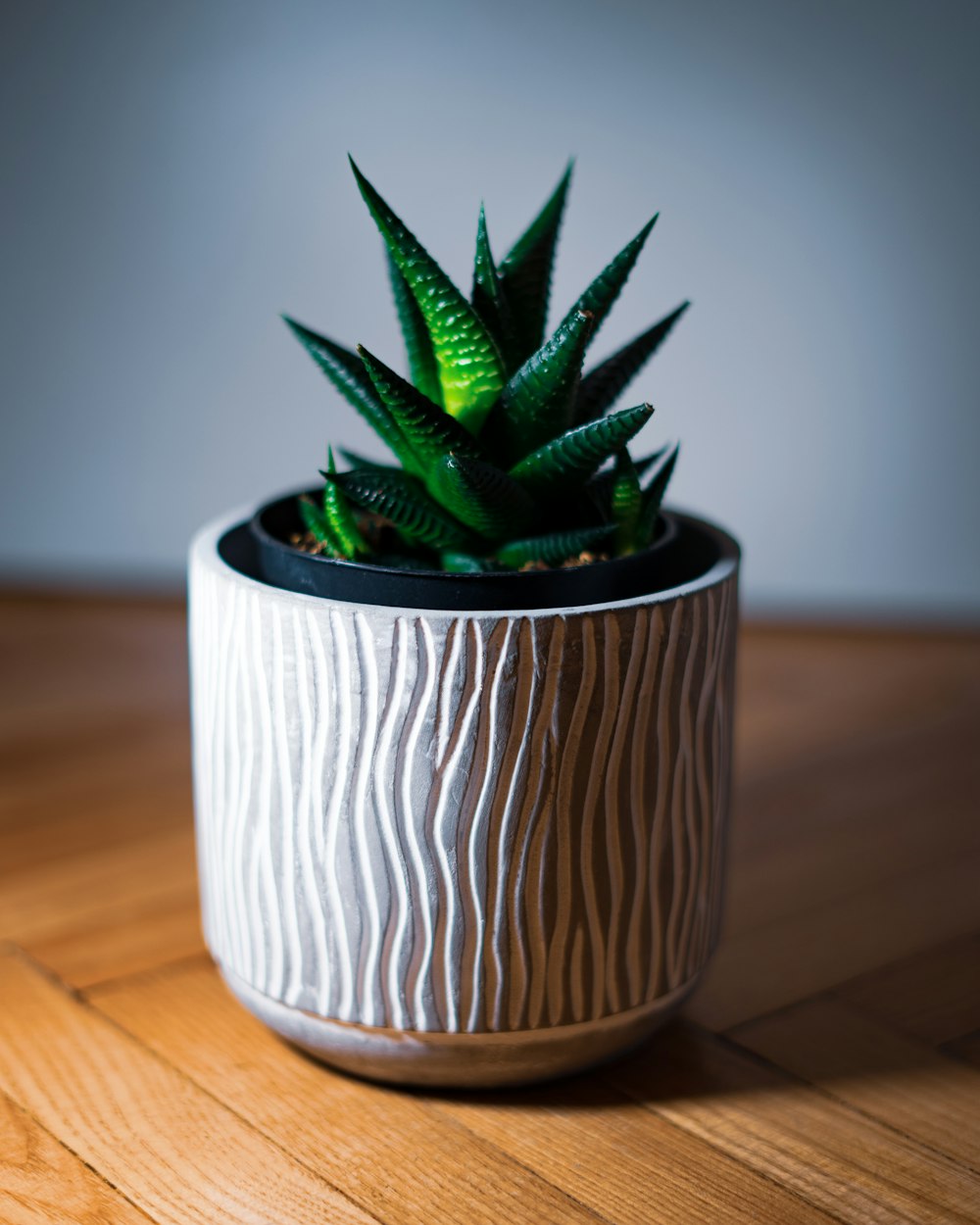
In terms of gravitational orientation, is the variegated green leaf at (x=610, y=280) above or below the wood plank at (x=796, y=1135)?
above

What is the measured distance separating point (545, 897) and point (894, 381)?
4.11 ft

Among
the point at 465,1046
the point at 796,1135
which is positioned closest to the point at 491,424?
the point at 465,1046

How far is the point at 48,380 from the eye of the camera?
2.02 meters

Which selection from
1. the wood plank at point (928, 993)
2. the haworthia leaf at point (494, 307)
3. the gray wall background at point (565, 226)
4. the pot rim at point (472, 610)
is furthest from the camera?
the gray wall background at point (565, 226)

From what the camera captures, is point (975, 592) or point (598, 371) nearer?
point (598, 371)

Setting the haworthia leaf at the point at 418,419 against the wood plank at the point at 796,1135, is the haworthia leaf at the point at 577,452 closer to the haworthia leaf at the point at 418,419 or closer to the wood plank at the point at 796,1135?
the haworthia leaf at the point at 418,419

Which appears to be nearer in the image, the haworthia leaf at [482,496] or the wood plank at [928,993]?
the haworthia leaf at [482,496]

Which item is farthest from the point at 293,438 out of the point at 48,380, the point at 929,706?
the point at 929,706

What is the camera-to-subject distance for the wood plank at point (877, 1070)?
2.94 feet

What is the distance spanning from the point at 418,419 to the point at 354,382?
12cm

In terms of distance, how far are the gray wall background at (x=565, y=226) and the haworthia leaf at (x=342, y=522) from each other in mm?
1035

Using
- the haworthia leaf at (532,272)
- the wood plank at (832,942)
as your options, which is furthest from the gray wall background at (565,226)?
the haworthia leaf at (532,272)

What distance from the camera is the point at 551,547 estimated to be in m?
0.87

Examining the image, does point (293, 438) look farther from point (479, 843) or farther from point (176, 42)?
point (479, 843)
